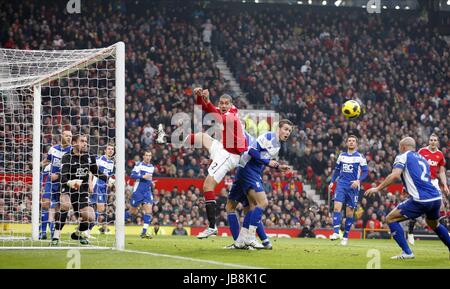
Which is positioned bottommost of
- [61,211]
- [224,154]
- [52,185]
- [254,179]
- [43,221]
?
[43,221]

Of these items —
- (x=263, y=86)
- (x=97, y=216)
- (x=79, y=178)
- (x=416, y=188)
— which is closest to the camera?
(x=416, y=188)

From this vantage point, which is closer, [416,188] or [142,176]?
[416,188]

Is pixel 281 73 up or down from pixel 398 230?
up

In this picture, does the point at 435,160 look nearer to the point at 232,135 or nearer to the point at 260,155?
the point at 232,135

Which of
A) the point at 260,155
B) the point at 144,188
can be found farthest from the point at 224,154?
the point at 144,188

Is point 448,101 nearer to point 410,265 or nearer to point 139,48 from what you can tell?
point 139,48

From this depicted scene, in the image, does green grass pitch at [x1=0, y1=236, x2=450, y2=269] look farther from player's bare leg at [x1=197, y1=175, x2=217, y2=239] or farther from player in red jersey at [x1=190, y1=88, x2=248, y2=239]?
player in red jersey at [x1=190, y1=88, x2=248, y2=239]

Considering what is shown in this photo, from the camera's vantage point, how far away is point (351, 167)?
20156 mm

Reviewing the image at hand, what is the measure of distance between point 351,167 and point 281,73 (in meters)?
19.1

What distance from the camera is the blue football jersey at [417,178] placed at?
1278cm

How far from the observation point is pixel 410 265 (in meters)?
11.8

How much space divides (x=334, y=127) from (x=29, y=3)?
642 inches

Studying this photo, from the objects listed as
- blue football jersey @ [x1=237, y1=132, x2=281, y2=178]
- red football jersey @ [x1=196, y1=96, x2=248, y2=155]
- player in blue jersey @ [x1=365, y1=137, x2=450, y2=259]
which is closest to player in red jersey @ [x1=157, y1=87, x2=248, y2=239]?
red football jersey @ [x1=196, y1=96, x2=248, y2=155]

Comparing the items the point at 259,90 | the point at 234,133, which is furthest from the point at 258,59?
the point at 234,133
